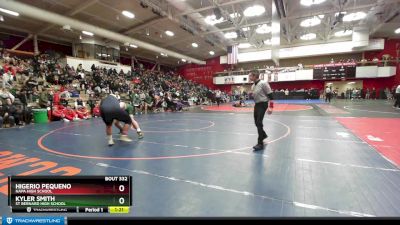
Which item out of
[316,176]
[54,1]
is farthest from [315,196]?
[54,1]

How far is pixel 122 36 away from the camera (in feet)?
57.4

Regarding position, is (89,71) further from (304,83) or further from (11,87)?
(304,83)

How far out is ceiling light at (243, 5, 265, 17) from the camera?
606 inches

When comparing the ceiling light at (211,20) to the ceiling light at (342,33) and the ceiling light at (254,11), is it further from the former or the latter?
the ceiling light at (342,33)

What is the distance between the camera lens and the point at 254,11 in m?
16.0

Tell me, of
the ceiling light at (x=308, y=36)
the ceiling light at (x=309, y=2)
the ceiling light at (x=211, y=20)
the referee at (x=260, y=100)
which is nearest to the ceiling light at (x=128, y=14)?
the ceiling light at (x=211, y=20)

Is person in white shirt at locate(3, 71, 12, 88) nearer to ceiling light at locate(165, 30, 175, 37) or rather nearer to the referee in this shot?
the referee

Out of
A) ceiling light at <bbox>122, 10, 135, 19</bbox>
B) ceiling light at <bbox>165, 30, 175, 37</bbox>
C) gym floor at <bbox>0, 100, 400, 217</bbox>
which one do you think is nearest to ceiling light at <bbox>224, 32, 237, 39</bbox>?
ceiling light at <bbox>165, 30, 175, 37</bbox>

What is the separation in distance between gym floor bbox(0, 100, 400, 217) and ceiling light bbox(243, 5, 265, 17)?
1189cm

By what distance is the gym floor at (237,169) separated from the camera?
2.39 metres

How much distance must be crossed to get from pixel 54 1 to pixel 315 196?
1519 centimetres

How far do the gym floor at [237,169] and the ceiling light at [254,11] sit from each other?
11.9m

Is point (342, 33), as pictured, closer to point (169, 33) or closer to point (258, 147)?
point (169, 33)

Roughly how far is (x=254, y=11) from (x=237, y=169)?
1519cm
